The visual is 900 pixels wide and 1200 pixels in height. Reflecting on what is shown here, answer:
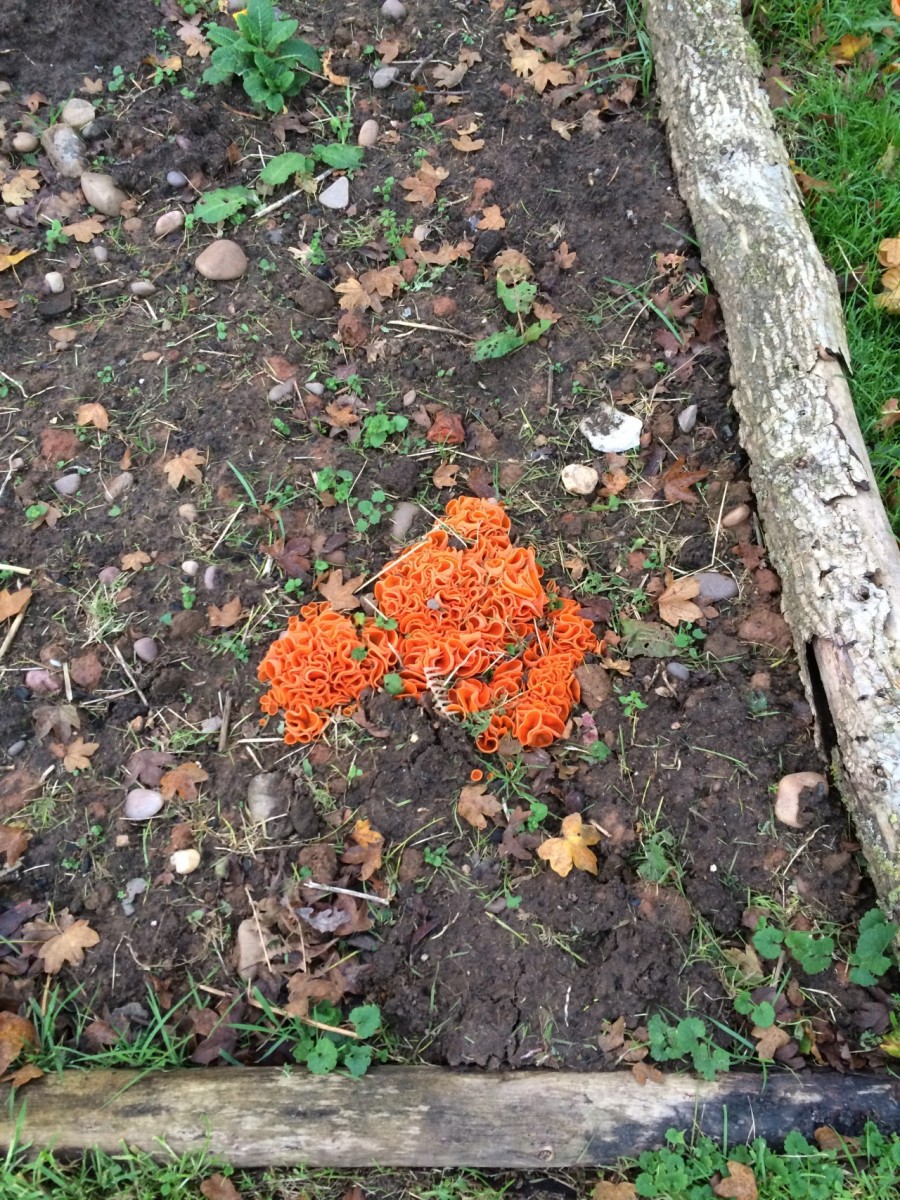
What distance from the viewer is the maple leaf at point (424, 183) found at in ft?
13.5

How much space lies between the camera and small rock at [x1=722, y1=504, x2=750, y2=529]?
341 cm

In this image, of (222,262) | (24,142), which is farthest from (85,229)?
(222,262)

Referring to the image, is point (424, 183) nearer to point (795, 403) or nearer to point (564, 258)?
point (564, 258)

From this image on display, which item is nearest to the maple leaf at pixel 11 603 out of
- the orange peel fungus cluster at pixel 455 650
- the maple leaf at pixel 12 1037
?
the orange peel fungus cluster at pixel 455 650

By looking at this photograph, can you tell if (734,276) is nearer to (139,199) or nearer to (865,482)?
(865,482)

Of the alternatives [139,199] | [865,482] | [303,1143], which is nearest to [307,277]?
[139,199]

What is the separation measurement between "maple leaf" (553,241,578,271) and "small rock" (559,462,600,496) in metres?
1.09

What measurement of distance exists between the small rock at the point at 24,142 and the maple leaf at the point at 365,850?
3.79 metres

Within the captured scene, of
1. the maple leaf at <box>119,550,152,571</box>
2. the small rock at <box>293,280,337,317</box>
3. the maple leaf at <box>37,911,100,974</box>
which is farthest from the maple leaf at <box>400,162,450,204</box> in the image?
the maple leaf at <box>37,911,100,974</box>

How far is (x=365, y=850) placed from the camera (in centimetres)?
281

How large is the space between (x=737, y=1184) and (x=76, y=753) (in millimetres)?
2453

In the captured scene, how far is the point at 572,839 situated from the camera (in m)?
Result: 2.80

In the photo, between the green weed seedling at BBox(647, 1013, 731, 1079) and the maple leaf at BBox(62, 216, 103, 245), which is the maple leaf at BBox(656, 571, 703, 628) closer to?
the green weed seedling at BBox(647, 1013, 731, 1079)

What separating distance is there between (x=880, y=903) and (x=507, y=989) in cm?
119
